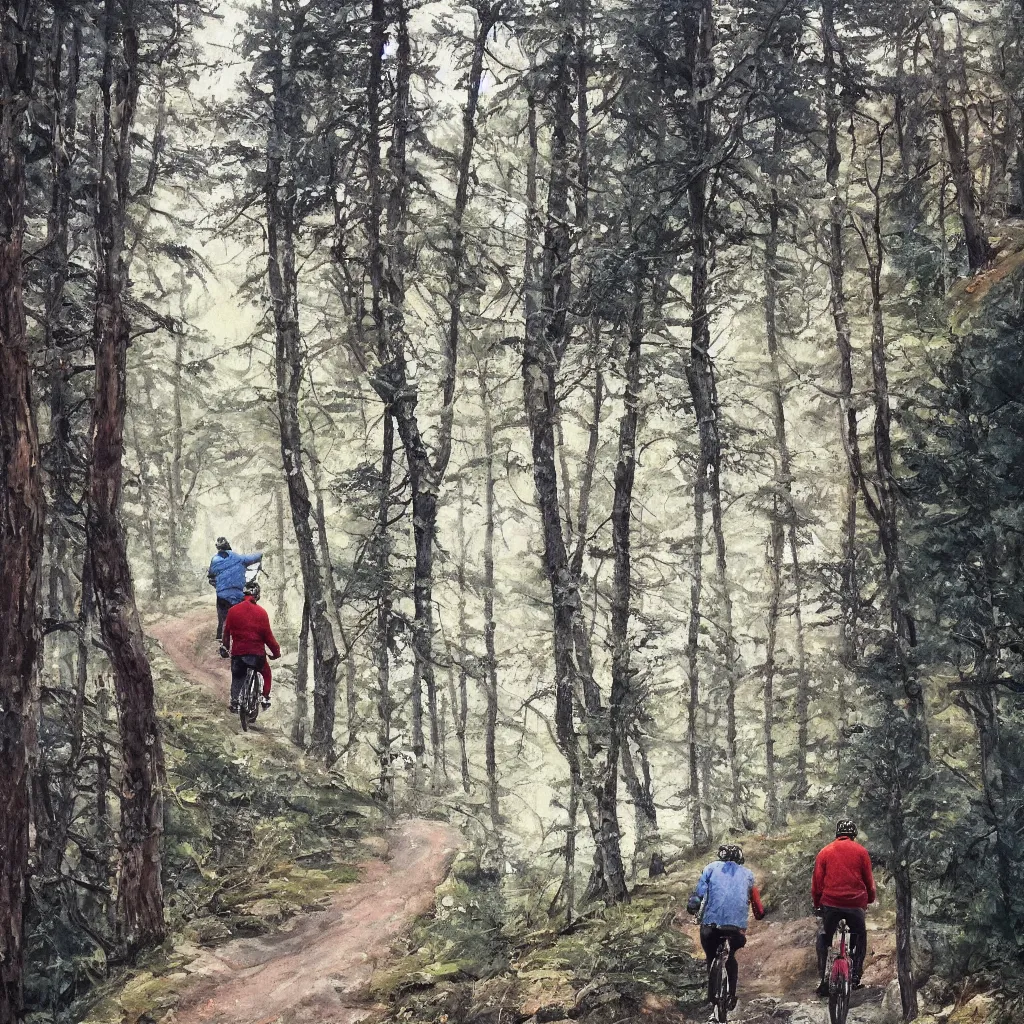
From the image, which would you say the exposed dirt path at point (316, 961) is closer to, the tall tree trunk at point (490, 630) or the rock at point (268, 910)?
the rock at point (268, 910)

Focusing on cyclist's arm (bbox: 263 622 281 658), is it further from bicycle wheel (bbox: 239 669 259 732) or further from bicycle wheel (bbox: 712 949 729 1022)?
bicycle wheel (bbox: 712 949 729 1022)

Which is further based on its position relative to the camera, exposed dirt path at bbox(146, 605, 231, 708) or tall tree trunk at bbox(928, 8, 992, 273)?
exposed dirt path at bbox(146, 605, 231, 708)

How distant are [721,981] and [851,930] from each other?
1.25m

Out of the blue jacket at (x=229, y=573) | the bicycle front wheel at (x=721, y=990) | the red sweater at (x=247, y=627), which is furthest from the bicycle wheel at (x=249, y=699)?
the bicycle front wheel at (x=721, y=990)

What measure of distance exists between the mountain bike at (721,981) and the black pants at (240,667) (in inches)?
330

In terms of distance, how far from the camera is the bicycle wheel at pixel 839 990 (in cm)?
930

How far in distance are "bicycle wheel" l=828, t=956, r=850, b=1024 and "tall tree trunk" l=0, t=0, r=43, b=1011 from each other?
7213 mm

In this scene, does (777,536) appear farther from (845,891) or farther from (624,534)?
(845,891)

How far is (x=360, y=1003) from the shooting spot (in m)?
10.1

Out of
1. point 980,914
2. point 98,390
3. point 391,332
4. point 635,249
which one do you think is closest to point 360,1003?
point 980,914

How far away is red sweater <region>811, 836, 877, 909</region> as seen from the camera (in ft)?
30.6

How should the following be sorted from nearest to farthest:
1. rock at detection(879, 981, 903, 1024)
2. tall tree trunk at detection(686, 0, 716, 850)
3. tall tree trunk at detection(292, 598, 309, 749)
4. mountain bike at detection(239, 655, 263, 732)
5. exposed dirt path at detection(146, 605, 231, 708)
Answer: rock at detection(879, 981, 903, 1024), tall tree trunk at detection(686, 0, 716, 850), mountain bike at detection(239, 655, 263, 732), tall tree trunk at detection(292, 598, 309, 749), exposed dirt path at detection(146, 605, 231, 708)

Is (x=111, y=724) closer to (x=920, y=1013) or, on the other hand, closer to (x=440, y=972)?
(x=440, y=972)

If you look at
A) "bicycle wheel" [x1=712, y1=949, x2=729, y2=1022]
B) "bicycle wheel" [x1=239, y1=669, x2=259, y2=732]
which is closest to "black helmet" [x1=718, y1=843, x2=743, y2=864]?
"bicycle wheel" [x1=712, y1=949, x2=729, y2=1022]
